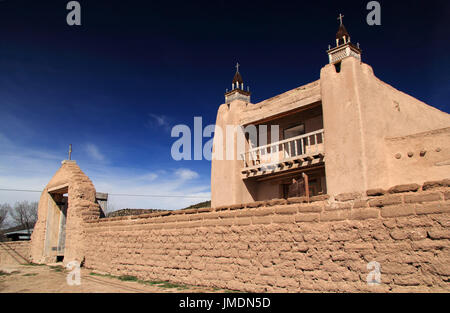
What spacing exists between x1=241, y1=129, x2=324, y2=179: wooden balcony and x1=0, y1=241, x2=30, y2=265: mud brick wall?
12.8m

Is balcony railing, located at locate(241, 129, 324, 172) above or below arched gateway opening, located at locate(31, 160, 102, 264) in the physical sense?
above

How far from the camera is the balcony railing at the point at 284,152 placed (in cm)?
1351

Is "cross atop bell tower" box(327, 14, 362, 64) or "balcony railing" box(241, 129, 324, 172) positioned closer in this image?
"cross atop bell tower" box(327, 14, 362, 64)


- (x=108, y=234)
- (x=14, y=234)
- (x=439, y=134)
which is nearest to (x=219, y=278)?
(x=108, y=234)

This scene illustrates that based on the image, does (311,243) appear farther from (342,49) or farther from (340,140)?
(342,49)

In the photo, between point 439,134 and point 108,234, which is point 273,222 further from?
point 108,234

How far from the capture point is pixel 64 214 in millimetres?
17906

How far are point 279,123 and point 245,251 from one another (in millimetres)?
9639

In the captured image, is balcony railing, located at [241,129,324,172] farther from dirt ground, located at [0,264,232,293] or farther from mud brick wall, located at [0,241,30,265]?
mud brick wall, located at [0,241,30,265]

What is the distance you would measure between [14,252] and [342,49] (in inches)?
758

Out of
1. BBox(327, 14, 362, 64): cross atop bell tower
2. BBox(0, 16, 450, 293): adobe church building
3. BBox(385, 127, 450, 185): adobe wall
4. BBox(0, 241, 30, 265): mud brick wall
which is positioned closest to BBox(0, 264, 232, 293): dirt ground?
BBox(0, 16, 450, 293): adobe church building

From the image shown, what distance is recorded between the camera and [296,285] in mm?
6441

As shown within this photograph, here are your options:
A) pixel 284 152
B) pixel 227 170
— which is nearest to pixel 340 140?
pixel 284 152

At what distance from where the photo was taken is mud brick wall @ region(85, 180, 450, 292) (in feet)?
16.5
